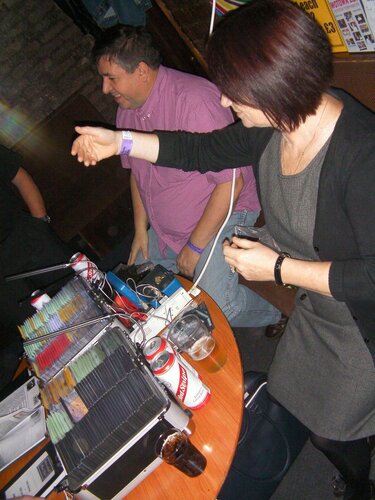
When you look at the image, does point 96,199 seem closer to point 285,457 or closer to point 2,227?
point 2,227

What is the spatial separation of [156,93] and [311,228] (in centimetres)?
124

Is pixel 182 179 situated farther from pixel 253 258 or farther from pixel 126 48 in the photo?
pixel 253 258

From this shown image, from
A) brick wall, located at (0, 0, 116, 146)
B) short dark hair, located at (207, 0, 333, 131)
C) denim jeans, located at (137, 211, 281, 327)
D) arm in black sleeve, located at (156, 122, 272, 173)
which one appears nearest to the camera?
short dark hair, located at (207, 0, 333, 131)

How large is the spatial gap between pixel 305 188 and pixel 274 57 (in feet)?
1.40

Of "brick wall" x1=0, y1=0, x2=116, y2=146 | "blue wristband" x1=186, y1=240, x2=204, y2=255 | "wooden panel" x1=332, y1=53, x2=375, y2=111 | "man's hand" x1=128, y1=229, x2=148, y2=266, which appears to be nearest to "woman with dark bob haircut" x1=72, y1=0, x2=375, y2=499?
"wooden panel" x1=332, y1=53, x2=375, y2=111

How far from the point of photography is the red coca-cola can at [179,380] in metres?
1.23

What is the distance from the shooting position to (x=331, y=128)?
1.20 meters

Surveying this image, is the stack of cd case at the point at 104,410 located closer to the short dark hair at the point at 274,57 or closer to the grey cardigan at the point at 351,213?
the grey cardigan at the point at 351,213

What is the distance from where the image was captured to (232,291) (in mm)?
2115

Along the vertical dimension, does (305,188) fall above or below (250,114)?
below

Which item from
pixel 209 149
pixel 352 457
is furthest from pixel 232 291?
pixel 352 457

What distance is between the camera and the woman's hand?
124 centimetres

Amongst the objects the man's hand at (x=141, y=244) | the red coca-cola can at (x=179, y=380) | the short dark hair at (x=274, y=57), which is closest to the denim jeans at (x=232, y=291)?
the man's hand at (x=141, y=244)

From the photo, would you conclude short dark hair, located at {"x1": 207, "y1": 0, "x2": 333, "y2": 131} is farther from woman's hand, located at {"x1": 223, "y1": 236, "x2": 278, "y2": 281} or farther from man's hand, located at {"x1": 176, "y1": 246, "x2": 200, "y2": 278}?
man's hand, located at {"x1": 176, "y1": 246, "x2": 200, "y2": 278}
